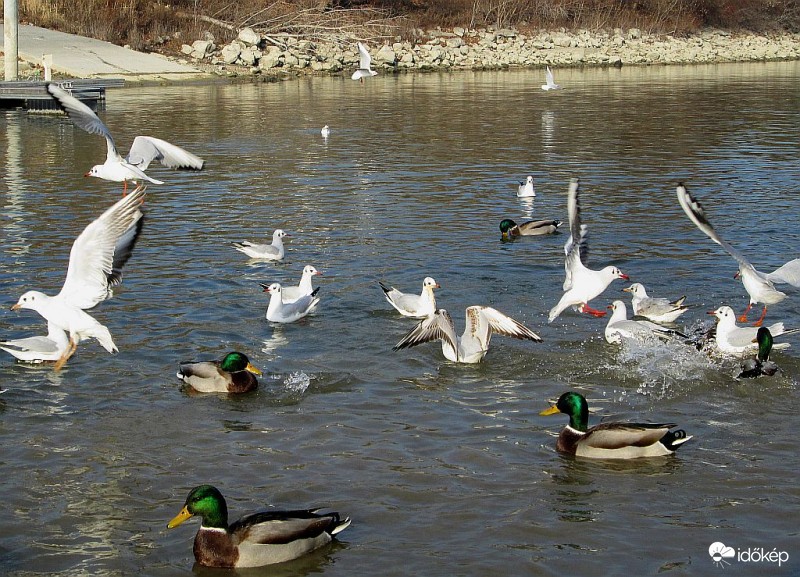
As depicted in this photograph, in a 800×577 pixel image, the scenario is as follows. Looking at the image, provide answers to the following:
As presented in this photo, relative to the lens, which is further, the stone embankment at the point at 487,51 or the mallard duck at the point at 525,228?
the stone embankment at the point at 487,51

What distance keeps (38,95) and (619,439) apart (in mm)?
27545

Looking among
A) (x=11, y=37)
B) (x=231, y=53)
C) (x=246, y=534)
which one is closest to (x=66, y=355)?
(x=246, y=534)

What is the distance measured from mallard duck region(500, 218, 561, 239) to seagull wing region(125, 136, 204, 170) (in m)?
4.53

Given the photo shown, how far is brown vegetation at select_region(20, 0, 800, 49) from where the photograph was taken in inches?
1956

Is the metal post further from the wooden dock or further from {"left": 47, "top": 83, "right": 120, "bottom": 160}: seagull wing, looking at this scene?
{"left": 47, "top": 83, "right": 120, "bottom": 160}: seagull wing

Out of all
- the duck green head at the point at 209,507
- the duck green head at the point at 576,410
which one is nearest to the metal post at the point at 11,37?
the duck green head at the point at 576,410

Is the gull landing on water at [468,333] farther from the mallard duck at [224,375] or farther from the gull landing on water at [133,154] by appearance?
the gull landing on water at [133,154]

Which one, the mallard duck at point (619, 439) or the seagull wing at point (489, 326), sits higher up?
the seagull wing at point (489, 326)

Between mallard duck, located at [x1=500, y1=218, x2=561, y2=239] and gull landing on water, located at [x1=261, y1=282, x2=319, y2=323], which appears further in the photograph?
mallard duck, located at [x1=500, y1=218, x2=561, y2=239]

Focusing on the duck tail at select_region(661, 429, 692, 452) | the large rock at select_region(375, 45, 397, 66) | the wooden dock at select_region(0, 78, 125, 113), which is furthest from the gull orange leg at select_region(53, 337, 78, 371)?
the large rock at select_region(375, 45, 397, 66)

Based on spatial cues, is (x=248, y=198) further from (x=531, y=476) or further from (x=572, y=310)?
(x=531, y=476)

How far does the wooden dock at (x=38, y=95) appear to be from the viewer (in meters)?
32.0

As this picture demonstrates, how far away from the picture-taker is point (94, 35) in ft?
158

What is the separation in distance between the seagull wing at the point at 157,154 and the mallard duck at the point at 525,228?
14.9 feet
